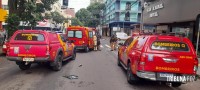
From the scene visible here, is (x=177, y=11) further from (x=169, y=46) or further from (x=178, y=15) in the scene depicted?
(x=169, y=46)

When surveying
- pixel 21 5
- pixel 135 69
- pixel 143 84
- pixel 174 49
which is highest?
pixel 21 5

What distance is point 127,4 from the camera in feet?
226

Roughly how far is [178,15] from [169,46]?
16.1 m

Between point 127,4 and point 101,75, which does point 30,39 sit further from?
point 127,4

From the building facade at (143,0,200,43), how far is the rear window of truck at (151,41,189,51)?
29.6 ft

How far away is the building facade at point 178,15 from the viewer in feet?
70.7

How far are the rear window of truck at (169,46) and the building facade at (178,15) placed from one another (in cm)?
904

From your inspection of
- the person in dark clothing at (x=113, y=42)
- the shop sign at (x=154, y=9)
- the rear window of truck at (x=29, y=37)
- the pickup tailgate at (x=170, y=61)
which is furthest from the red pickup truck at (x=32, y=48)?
the shop sign at (x=154, y=9)

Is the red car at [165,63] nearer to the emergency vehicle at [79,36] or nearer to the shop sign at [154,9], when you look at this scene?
the emergency vehicle at [79,36]

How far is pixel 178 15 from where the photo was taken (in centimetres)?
2422

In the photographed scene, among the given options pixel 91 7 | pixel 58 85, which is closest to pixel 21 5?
pixel 58 85

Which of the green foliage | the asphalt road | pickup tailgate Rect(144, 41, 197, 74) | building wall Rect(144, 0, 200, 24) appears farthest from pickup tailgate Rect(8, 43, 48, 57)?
building wall Rect(144, 0, 200, 24)

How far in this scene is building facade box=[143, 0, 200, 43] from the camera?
21542 millimetres

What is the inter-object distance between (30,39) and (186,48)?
5.98m
